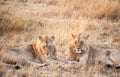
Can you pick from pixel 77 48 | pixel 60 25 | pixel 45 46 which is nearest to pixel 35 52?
pixel 45 46

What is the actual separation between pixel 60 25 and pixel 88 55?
146 inches

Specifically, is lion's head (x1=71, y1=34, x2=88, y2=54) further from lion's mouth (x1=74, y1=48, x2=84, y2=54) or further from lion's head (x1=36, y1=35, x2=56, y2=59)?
lion's head (x1=36, y1=35, x2=56, y2=59)

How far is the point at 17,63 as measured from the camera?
31.0ft

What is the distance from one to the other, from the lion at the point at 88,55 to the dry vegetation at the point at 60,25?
0.25 m

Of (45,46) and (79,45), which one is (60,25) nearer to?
(79,45)

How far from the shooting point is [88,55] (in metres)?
10.3

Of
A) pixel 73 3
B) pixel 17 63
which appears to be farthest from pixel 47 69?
pixel 73 3

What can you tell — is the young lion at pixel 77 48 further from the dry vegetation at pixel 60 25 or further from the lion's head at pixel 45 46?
the lion's head at pixel 45 46

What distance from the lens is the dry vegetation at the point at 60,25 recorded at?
953 centimetres

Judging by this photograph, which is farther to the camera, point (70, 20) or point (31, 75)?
point (70, 20)

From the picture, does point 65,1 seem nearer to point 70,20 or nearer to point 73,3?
point 73,3

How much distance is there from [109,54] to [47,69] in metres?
1.55

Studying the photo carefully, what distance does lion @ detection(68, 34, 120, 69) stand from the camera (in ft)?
33.2

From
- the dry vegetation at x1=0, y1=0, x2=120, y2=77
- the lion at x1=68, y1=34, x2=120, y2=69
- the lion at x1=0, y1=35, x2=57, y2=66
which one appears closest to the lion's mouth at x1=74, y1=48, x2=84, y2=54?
the lion at x1=68, y1=34, x2=120, y2=69
